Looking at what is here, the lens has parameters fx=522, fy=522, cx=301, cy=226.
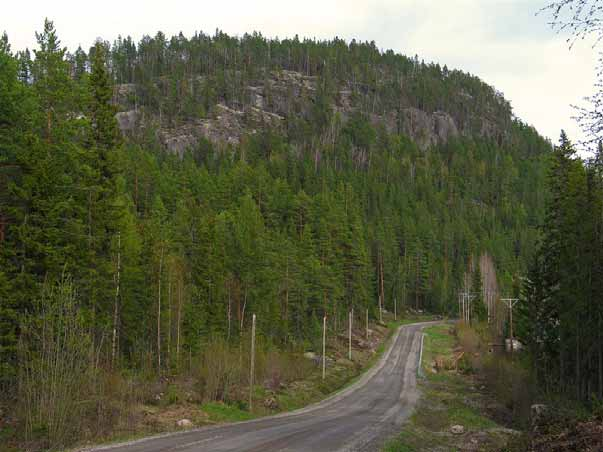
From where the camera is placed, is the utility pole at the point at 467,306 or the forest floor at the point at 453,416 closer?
the forest floor at the point at 453,416

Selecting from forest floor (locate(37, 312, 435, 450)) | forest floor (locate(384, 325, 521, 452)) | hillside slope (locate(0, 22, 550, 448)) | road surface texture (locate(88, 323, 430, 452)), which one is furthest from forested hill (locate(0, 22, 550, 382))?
forest floor (locate(384, 325, 521, 452))

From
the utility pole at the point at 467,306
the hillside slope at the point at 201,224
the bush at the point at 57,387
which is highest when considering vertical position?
the hillside slope at the point at 201,224

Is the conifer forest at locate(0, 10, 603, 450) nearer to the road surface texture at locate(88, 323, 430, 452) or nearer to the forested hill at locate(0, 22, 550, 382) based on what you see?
the forested hill at locate(0, 22, 550, 382)

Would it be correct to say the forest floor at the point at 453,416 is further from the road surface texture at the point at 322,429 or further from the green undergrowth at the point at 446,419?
the road surface texture at the point at 322,429

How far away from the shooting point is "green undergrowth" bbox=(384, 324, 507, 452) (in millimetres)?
21237

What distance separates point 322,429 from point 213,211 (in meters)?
51.7

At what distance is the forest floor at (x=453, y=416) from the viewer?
2123cm

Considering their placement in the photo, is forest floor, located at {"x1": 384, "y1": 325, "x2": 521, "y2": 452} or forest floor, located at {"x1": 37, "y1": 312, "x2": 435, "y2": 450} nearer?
forest floor, located at {"x1": 384, "y1": 325, "x2": 521, "y2": 452}

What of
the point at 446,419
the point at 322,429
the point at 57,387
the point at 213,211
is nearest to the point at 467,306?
the point at 213,211

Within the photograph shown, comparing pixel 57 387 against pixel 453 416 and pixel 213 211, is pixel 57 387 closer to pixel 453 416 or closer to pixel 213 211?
pixel 453 416

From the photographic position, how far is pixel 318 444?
1962cm

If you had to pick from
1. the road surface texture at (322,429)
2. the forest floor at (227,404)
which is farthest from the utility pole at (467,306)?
the road surface texture at (322,429)

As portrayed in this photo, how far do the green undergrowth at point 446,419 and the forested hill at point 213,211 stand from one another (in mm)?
14638

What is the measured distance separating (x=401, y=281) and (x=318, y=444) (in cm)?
8207
